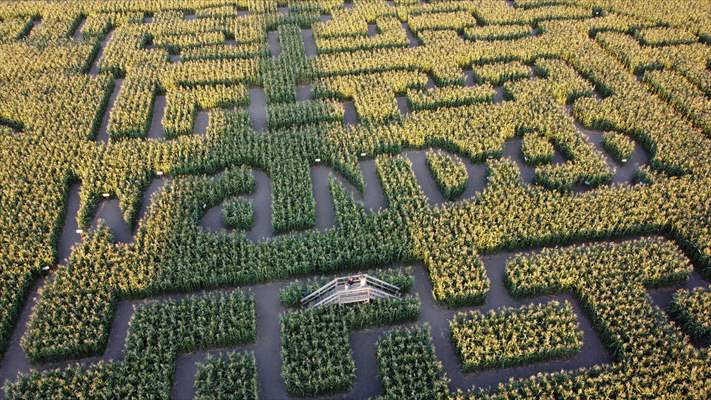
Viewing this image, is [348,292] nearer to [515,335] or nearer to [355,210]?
[355,210]

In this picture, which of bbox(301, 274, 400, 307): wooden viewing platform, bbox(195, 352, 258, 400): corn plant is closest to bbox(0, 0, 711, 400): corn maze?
bbox(195, 352, 258, 400): corn plant

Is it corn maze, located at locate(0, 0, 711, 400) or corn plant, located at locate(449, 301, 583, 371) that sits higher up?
corn maze, located at locate(0, 0, 711, 400)

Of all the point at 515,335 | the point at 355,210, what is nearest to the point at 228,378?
Answer: the point at 355,210

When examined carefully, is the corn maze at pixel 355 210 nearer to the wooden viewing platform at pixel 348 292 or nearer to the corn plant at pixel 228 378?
the corn plant at pixel 228 378

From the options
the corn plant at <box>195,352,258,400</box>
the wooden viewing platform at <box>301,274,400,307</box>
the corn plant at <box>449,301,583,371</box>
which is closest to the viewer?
the corn plant at <box>195,352,258,400</box>

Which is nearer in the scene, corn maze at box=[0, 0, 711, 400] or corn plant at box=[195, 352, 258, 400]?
corn plant at box=[195, 352, 258, 400]

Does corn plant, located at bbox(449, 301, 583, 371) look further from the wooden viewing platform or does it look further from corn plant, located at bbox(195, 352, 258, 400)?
corn plant, located at bbox(195, 352, 258, 400)
